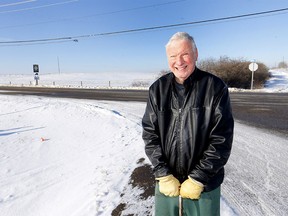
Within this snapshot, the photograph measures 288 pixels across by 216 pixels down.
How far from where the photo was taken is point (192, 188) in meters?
1.66

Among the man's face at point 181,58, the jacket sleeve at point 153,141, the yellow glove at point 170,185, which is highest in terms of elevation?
the man's face at point 181,58

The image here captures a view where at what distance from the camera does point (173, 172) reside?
5.90 feet

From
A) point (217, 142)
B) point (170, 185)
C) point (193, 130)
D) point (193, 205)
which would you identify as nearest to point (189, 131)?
point (193, 130)

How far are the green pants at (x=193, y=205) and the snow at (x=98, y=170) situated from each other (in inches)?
42.8

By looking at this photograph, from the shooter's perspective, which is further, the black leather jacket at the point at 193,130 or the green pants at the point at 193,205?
the green pants at the point at 193,205

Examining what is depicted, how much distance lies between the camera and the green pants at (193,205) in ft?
5.80

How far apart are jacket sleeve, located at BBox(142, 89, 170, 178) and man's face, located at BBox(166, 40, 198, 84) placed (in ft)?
0.96

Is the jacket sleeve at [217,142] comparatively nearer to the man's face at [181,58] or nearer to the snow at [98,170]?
the man's face at [181,58]

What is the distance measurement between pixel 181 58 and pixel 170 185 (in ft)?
3.02

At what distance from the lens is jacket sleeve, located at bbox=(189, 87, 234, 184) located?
163cm

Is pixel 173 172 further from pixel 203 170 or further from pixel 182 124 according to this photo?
pixel 182 124

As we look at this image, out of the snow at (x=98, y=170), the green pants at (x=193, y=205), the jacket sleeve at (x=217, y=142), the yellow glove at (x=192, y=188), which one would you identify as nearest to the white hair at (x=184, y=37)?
the jacket sleeve at (x=217, y=142)

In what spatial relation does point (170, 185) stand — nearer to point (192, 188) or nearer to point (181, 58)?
point (192, 188)

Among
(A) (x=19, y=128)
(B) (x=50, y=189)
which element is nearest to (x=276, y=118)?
(B) (x=50, y=189)
